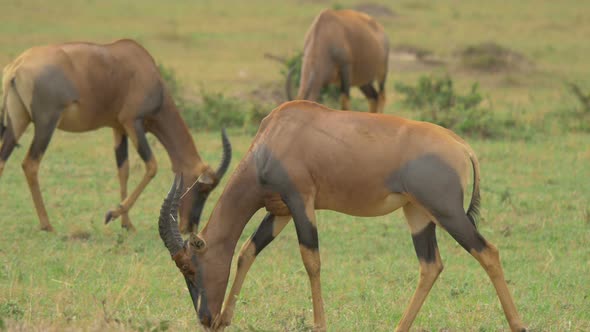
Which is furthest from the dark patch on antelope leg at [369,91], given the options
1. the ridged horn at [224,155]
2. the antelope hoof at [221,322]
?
the antelope hoof at [221,322]

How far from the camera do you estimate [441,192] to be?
6344mm

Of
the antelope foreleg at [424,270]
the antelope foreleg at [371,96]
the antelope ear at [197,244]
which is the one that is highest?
the antelope ear at [197,244]

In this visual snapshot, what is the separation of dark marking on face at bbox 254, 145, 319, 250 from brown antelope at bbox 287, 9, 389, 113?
705 centimetres

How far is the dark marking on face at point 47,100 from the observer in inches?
382

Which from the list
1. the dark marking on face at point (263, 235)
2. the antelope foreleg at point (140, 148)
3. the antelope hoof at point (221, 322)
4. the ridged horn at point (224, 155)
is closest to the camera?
the antelope hoof at point (221, 322)

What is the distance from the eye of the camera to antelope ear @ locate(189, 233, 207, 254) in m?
6.43

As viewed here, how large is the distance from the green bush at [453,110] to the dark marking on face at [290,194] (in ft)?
26.4

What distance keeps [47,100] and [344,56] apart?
17.8 feet

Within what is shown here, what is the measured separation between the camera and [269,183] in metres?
6.59

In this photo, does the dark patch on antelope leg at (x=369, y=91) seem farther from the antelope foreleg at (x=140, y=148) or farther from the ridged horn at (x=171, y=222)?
the ridged horn at (x=171, y=222)

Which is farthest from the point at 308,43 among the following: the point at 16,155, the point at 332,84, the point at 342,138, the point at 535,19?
the point at 535,19

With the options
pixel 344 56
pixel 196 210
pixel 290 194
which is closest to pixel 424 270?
pixel 290 194

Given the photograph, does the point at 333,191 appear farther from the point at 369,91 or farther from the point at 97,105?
the point at 369,91

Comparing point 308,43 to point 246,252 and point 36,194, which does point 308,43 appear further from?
point 246,252
